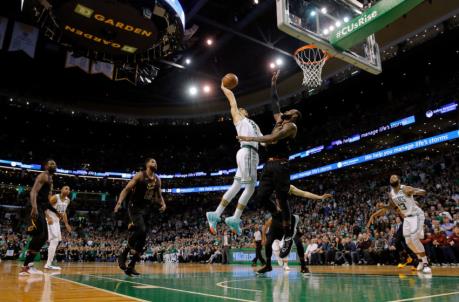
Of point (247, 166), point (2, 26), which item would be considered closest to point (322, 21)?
point (247, 166)

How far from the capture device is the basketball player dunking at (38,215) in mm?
6918

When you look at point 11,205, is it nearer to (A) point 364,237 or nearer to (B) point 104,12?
(B) point 104,12

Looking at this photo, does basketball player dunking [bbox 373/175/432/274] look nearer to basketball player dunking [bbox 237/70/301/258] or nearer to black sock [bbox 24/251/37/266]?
basketball player dunking [bbox 237/70/301/258]

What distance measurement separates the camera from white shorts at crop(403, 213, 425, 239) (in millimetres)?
8211

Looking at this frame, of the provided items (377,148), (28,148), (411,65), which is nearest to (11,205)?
(28,148)

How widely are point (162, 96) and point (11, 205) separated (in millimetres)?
19767

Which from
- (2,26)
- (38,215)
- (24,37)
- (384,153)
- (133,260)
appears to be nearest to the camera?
(133,260)

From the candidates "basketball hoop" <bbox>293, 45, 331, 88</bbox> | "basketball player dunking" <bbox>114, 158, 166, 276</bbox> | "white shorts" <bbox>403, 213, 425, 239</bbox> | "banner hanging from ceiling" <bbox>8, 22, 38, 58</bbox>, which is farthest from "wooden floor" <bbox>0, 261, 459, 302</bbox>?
"banner hanging from ceiling" <bbox>8, 22, 38, 58</bbox>

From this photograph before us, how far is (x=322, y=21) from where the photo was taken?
8.54 meters

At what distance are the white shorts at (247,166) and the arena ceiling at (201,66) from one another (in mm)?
15881

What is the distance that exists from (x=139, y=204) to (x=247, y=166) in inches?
97.9

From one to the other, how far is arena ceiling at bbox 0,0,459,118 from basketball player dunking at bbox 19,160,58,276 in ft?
48.3

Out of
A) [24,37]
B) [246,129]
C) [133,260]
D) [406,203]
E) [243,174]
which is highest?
[24,37]

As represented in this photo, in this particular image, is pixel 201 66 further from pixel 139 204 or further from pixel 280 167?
pixel 280 167
